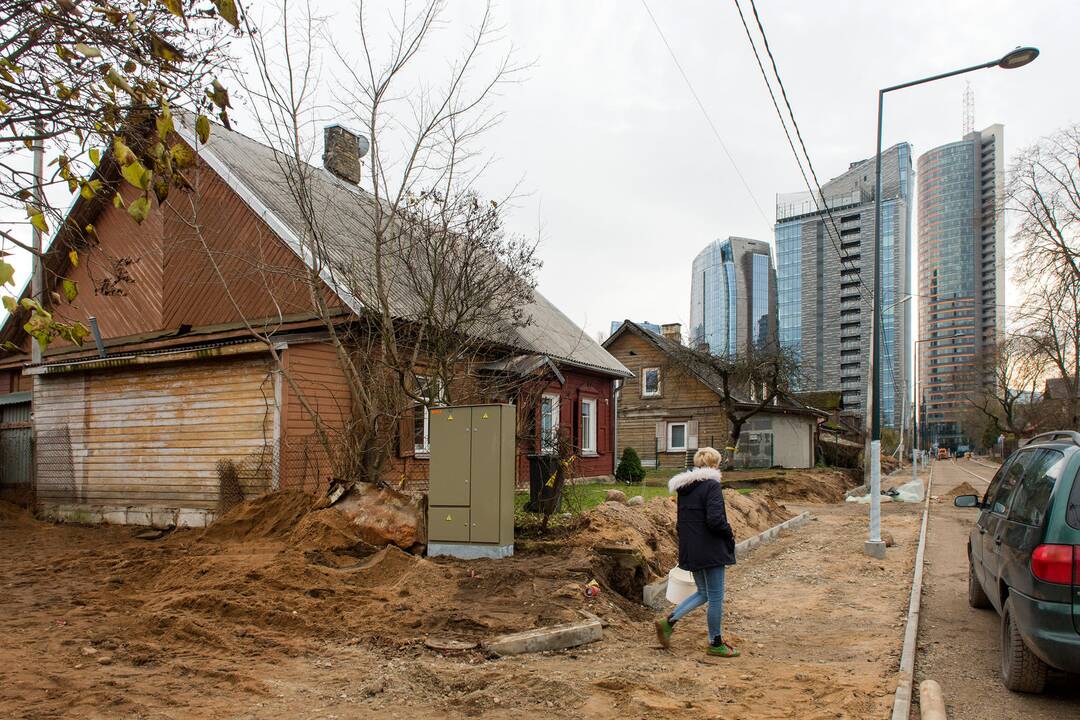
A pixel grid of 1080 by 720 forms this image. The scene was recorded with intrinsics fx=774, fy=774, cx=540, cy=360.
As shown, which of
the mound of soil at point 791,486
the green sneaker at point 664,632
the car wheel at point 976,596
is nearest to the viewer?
the green sneaker at point 664,632

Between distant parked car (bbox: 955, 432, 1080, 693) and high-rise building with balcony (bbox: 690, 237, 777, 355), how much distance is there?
82.5ft

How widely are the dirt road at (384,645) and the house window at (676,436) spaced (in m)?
26.8

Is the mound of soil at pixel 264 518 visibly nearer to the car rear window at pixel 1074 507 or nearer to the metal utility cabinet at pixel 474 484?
the metal utility cabinet at pixel 474 484

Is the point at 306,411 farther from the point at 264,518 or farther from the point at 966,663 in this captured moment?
the point at 966,663

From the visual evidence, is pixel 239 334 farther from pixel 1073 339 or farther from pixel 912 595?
pixel 1073 339

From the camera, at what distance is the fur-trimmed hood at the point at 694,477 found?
6578mm

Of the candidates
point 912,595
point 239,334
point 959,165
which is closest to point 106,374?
point 239,334

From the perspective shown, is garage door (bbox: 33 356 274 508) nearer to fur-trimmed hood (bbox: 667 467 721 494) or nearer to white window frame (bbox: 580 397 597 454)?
fur-trimmed hood (bbox: 667 467 721 494)

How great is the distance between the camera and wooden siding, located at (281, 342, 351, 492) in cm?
1264

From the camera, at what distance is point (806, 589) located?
954 cm

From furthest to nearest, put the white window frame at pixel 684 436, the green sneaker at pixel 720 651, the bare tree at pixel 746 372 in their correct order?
the white window frame at pixel 684 436, the bare tree at pixel 746 372, the green sneaker at pixel 720 651

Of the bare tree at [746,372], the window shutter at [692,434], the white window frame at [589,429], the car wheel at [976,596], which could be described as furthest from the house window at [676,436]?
the car wheel at [976,596]

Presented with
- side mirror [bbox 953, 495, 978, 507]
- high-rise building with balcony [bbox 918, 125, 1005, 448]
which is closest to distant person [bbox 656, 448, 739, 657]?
side mirror [bbox 953, 495, 978, 507]

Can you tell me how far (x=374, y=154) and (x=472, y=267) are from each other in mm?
2174
